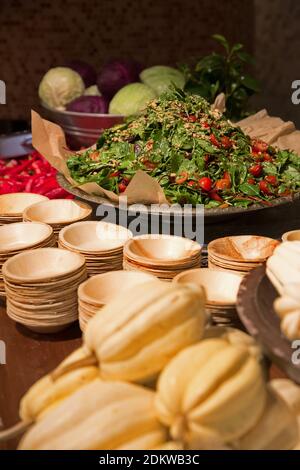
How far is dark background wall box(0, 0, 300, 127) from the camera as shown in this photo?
15.8ft

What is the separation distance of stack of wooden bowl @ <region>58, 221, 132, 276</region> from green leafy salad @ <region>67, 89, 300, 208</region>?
0.29m

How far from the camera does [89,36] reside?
494 centimetres

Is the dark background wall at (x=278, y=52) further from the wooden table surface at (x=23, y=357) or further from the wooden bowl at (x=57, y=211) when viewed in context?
the wooden table surface at (x=23, y=357)

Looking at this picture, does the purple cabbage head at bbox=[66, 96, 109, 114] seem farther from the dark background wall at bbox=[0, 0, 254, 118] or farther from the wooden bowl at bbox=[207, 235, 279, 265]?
the wooden bowl at bbox=[207, 235, 279, 265]

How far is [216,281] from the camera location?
169cm

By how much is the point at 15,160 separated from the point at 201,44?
243cm

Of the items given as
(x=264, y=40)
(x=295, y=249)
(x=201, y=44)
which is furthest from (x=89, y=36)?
(x=295, y=249)

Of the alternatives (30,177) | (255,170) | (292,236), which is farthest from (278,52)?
(292,236)

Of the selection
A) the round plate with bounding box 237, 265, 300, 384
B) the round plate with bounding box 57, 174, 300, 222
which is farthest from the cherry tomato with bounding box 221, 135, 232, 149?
the round plate with bounding box 237, 265, 300, 384

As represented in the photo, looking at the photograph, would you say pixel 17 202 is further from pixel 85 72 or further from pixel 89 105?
pixel 85 72

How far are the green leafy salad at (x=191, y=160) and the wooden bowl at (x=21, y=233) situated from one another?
412 millimetres

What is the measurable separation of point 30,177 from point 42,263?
1384 mm

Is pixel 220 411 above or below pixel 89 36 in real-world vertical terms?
below
